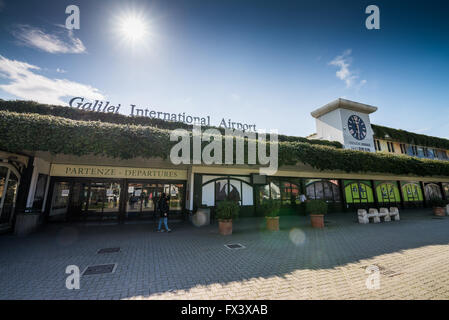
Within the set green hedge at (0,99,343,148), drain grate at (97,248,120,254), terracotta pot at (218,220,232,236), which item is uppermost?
green hedge at (0,99,343,148)

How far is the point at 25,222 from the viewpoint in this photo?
8578 mm

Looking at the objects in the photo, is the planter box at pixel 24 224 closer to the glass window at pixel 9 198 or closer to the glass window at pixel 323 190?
the glass window at pixel 9 198

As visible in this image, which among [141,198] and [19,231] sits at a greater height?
[141,198]

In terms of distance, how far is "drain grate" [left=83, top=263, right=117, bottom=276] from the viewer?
4656 millimetres

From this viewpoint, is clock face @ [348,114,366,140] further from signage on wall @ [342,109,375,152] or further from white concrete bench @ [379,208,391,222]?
white concrete bench @ [379,208,391,222]

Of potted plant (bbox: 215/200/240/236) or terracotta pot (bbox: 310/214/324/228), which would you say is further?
terracotta pot (bbox: 310/214/324/228)

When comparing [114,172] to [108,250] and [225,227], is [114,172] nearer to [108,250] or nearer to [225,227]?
[108,250]

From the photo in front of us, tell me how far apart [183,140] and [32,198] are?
9.31 m

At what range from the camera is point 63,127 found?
26.9 ft

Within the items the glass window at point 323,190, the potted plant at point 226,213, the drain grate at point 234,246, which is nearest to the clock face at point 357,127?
the glass window at point 323,190

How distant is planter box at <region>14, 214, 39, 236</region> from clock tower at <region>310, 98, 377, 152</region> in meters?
25.0

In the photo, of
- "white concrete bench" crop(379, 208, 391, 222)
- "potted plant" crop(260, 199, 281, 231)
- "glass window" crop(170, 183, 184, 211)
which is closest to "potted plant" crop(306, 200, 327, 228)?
"potted plant" crop(260, 199, 281, 231)
